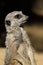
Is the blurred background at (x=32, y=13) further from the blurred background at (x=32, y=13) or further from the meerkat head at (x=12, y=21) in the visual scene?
the meerkat head at (x=12, y=21)

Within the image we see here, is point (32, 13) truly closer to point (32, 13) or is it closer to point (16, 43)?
point (32, 13)

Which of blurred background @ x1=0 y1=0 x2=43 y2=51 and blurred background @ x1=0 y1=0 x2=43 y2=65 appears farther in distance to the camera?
blurred background @ x1=0 y1=0 x2=43 y2=51

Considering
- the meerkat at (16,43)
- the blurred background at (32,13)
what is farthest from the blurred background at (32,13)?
the meerkat at (16,43)

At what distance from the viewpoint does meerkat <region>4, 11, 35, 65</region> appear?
3.46 feet

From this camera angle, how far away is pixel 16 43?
1.07 metres

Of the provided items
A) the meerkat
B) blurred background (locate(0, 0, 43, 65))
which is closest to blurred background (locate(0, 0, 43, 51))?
blurred background (locate(0, 0, 43, 65))

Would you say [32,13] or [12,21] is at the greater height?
[12,21]

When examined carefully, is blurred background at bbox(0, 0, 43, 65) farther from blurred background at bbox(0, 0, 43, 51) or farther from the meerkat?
the meerkat

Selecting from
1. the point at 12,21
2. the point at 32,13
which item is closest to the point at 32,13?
the point at 32,13

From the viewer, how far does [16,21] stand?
42.3 inches

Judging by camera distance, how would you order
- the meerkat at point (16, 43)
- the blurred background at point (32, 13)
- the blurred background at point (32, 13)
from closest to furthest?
1. the meerkat at point (16, 43)
2. the blurred background at point (32, 13)
3. the blurred background at point (32, 13)

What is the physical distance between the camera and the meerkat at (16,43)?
106 cm

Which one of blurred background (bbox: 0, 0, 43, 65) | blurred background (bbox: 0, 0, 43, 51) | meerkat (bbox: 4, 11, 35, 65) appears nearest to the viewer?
meerkat (bbox: 4, 11, 35, 65)

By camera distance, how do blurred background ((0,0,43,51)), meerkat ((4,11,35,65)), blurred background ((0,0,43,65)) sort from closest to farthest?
1. meerkat ((4,11,35,65))
2. blurred background ((0,0,43,65))
3. blurred background ((0,0,43,51))
